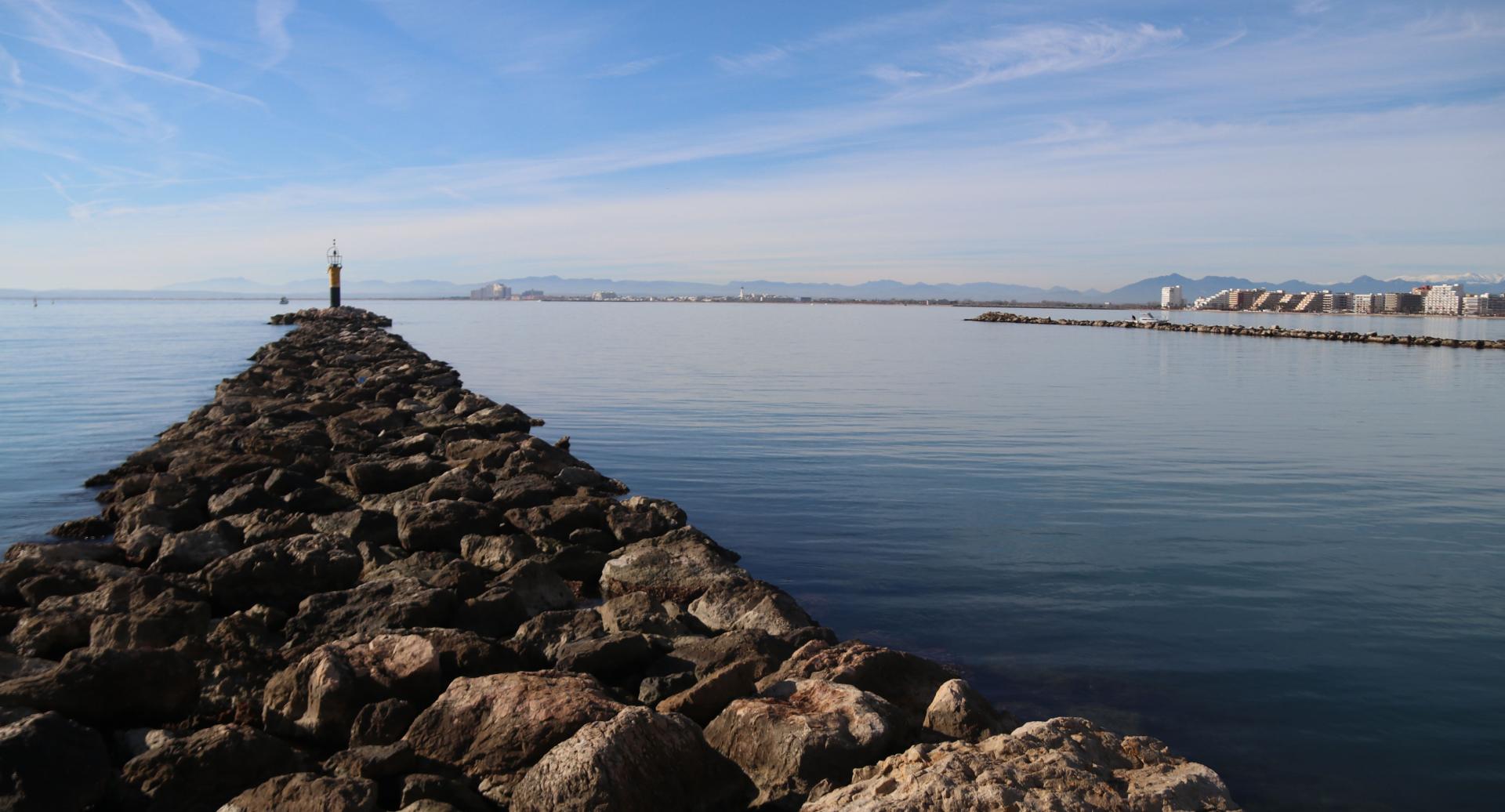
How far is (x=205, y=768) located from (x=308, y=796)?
624 millimetres

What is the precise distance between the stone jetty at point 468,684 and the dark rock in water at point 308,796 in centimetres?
1

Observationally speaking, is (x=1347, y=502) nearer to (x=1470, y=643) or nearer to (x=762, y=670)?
(x=1470, y=643)

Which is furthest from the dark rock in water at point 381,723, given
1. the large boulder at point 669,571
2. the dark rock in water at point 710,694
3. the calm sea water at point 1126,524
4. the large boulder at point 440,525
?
the large boulder at point 440,525

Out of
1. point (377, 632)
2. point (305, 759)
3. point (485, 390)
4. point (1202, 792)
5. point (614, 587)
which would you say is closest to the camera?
point (1202, 792)

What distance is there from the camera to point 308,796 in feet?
12.9

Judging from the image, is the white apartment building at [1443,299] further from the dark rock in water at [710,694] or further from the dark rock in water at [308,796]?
the dark rock in water at [308,796]

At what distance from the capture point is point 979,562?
29.4 ft

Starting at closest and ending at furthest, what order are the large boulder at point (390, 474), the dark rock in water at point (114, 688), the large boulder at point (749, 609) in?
1. the dark rock in water at point (114, 688)
2. the large boulder at point (749, 609)
3. the large boulder at point (390, 474)

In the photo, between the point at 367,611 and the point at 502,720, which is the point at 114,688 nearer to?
the point at 367,611

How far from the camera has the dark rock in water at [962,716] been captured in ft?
15.6

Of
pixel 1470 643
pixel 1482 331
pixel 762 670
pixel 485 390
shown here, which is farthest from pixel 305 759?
pixel 1482 331

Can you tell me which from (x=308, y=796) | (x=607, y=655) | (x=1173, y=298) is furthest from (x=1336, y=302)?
(x=308, y=796)

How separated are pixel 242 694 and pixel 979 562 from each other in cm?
575

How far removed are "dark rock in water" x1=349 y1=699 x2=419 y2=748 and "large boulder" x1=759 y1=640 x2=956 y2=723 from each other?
5.49 ft
